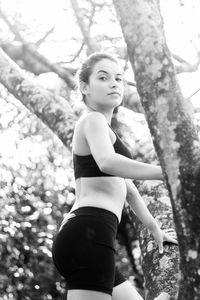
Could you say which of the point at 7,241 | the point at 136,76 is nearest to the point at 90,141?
the point at 136,76

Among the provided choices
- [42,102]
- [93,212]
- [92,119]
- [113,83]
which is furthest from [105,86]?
[42,102]

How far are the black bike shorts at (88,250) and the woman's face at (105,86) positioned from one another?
0.62 metres

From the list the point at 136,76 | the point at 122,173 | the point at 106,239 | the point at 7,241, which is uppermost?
the point at 136,76

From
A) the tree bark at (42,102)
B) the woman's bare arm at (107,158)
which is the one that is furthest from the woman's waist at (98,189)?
the tree bark at (42,102)

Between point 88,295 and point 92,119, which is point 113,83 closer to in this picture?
point 92,119

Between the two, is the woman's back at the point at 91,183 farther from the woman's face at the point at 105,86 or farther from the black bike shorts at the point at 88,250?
the woman's face at the point at 105,86

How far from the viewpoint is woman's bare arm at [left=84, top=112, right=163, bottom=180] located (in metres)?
2.28

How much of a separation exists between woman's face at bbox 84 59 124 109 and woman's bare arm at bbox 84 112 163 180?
0.22 meters

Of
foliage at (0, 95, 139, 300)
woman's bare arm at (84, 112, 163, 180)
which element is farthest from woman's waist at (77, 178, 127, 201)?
foliage at (0, 95, 139, 300)

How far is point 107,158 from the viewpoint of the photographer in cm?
238

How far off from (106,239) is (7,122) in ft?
25.0

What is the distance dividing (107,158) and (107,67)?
77 cm

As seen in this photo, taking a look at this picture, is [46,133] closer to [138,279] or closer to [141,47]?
[138,279]

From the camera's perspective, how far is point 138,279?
13.5 meters
